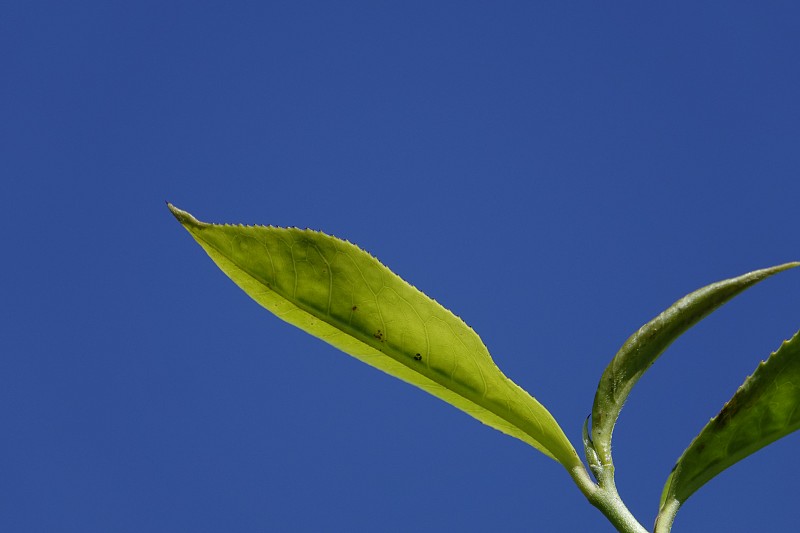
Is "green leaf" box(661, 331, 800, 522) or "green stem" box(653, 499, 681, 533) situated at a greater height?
"green leaf" box(661, 331, 800, 522)

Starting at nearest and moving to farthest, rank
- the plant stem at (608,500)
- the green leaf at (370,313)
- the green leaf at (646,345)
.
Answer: the plant stem at (608,500) < the green leaf at (646,345) < the green leaf at (370,313)

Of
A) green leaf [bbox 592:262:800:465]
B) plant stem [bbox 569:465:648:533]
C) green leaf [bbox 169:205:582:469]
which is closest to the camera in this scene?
plant stem [bbox 569:465:648:533]

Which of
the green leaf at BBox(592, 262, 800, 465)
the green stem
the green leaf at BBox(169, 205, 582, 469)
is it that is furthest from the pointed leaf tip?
the green stem

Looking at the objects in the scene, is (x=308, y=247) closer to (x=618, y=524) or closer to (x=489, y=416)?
(x=489, y=416)

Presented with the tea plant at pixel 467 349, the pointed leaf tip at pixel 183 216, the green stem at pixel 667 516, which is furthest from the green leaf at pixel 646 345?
the pointed leaf tip at pixel 183 216

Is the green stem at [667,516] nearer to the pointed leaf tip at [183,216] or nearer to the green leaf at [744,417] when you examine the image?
the green leaf at [744,417]

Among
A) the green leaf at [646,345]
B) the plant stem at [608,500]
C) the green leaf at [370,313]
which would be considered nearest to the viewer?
the plant stem at [608,500]

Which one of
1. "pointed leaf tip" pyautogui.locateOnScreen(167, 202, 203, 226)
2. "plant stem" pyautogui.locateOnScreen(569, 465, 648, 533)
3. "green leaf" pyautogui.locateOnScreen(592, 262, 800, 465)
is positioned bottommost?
"plant stem" pyautogui.locateOnScreen(569, 465, 648, 533)

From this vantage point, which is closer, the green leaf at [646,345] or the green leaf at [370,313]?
the green leaf at [646,345]

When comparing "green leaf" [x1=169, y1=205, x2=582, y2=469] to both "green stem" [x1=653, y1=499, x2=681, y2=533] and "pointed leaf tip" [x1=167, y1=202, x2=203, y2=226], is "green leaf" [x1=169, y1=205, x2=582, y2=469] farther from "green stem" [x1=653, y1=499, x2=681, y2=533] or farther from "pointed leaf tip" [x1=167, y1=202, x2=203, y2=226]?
"green stem" [x1=653, y1=499, x2=681, y2=533]
